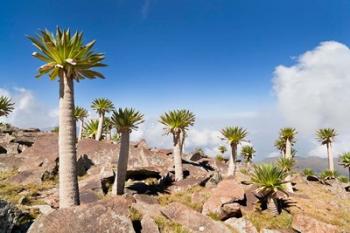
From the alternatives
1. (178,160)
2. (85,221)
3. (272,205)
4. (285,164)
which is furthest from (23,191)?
(285,164)

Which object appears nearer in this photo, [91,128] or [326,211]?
[326,211]

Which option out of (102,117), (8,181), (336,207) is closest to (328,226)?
(336,207)

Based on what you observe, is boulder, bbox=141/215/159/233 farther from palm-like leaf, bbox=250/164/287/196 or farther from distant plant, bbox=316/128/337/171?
distant plant, bbox=316/128/337/171

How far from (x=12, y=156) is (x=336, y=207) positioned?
3371 centimetres

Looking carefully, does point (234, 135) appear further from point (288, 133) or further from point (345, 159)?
point (345, 159)

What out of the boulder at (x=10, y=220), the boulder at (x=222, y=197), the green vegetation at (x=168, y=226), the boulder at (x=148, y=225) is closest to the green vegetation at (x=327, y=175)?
the boulder at (x=222, y=197)

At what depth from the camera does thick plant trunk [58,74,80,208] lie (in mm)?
18328

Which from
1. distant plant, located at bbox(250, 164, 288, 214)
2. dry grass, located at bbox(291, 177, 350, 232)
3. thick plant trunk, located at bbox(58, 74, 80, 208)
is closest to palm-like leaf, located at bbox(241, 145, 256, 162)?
dry grass, located at bbox(291, 177, 350, 232)

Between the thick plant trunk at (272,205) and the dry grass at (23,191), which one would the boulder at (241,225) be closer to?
the thick plant trunk at (272,205)

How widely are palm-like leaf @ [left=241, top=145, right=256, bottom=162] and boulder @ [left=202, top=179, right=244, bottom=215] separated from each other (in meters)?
41.1

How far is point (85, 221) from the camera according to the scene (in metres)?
12.4

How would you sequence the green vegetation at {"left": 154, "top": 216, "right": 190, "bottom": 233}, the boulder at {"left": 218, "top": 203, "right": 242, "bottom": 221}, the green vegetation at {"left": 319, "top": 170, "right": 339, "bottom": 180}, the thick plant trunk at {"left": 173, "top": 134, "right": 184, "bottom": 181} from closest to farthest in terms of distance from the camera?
1. the green vegetation at {"left": 154, "top": 216, "right": 190, "bottom": 233}
2. the boulder at {"left": 218, "top": 203, "right": 242, "bottom": 221}
3. the thick plant trunk at {"left": 173, "top": 134, "right": 184, "bottom": 181}
4. the green vegetation at {"left": 319, "top": 170, "right": 339, "bottom": 180}

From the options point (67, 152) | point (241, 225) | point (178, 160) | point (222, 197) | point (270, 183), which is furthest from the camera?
point (178, 160)

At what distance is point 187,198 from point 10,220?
14.2 m
